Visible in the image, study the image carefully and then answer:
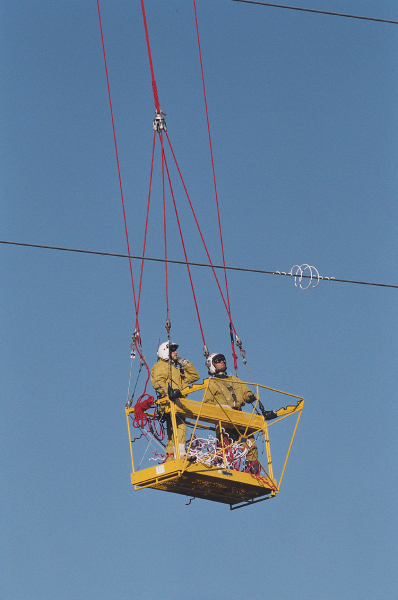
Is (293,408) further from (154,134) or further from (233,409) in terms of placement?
(154,134)

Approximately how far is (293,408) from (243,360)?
124 centimetres

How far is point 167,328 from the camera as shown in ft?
59.5

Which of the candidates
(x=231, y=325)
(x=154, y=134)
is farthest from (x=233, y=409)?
(x=154, y=134)

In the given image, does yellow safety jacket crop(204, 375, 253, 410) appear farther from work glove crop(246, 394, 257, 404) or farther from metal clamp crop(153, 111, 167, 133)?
metal clamp crop(153, 111, 167, 133)

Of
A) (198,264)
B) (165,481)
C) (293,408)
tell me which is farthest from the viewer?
(293,408)

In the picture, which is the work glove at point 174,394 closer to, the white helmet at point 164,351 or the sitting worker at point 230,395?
the sitting worker at point 230,395

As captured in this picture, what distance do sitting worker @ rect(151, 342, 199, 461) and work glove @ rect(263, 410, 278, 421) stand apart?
4.16ft

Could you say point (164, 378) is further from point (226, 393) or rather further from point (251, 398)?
point (251, 398)

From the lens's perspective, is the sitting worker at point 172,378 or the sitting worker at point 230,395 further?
the sitting worker at point 230,395

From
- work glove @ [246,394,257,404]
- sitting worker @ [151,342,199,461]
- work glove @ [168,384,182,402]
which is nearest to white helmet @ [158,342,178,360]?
sitting worker @ [151,342,199,461]

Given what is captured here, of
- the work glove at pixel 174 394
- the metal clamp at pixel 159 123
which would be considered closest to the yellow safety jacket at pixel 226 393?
the work glove at pixel 174 394

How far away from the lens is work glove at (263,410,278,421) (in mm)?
18625

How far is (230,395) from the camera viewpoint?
18.5m

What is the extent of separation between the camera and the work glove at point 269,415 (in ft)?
61.1
